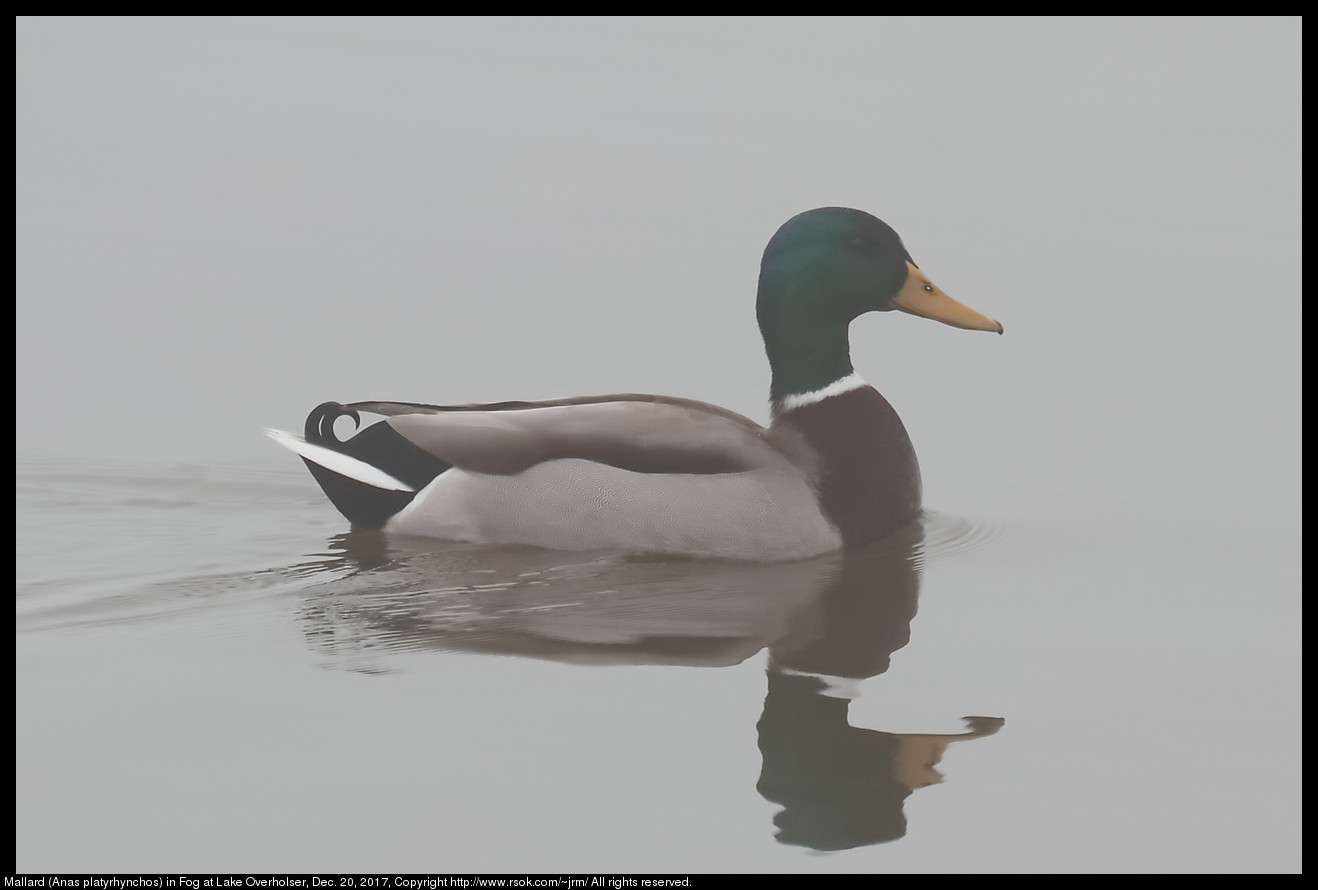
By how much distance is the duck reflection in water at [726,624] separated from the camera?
5785 mm

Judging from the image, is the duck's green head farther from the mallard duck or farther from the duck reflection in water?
the duck reflection in water

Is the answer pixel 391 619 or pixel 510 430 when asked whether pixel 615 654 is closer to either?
pixel 391 619

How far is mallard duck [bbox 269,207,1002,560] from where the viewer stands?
319 inches

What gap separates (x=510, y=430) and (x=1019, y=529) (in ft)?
7.70

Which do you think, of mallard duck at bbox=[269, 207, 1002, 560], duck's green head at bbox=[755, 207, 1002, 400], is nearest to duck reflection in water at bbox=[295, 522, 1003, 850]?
mallard duck at bbox=[269, 207, 1002, 560]

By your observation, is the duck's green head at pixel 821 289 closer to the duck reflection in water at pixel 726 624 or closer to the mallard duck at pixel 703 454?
the mallard duck at pixel 703 454

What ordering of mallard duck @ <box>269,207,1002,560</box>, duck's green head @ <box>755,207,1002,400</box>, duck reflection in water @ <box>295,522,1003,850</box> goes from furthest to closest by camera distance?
duck's green head @ <box>755,207,1002,400</box>
mallard duck @ <box>269,207,1002,560</box>
duck reflection in water @ <box>295,522,1003,850</box>

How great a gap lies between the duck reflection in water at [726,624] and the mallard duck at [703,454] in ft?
0.41

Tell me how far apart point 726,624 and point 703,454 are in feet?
3.62

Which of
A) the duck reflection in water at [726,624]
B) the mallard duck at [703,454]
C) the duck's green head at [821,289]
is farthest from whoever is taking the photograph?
the duck's green head at [821,289]

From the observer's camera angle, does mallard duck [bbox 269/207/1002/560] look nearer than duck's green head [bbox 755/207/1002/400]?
Yes

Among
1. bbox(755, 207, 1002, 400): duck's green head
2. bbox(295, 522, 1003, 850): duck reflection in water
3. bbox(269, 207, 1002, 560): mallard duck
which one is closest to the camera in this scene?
bbox(295, 522, 1003, 850): duck reflection in water

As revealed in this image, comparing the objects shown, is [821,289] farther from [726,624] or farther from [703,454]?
[726,624]

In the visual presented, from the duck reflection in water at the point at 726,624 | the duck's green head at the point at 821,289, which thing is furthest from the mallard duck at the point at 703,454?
the duck reflection in water at the point at 726,624
